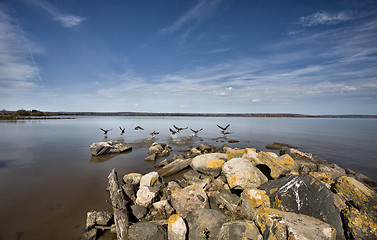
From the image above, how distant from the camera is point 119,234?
189 inches

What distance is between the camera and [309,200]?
468 centimetres

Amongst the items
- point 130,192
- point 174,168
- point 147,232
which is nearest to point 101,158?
point 174,168

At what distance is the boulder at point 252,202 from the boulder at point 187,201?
4.55ft

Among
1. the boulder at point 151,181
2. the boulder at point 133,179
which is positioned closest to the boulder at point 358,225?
the boulder at point 151,181

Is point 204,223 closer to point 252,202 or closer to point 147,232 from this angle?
point 147,232

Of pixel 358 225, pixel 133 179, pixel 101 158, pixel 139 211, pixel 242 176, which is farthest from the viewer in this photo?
pixel 101 158

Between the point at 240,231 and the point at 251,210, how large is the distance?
156cm

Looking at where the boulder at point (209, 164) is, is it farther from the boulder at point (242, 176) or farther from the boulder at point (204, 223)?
the boulder at point (204, 223)

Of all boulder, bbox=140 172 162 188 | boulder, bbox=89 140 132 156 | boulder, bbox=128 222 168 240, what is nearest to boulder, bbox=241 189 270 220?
boulder, bbox=128 222 168 240

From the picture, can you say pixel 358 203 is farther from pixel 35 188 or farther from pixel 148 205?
pixel 35 188

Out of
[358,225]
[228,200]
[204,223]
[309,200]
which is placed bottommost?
[228,200]

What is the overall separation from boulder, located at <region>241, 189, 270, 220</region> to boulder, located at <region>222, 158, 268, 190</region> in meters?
0.67

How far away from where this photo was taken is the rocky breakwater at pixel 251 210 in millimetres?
4094

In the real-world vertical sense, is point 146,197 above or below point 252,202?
below
